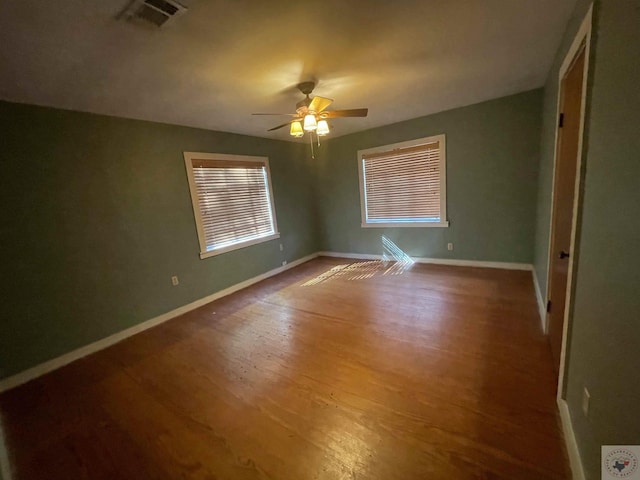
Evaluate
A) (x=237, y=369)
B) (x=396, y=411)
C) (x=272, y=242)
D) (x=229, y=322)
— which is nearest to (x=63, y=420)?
(x=237, y=369)

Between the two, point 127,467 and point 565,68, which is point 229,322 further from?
point 565,68

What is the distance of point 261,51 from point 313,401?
2445mm

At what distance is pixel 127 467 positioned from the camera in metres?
1.42

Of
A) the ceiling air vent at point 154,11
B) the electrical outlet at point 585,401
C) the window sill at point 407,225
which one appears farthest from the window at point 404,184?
the ceiling air vent at point 154,11

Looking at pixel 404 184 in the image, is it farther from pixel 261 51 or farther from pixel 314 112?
pixel 261 51

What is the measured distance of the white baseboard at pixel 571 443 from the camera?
115cm

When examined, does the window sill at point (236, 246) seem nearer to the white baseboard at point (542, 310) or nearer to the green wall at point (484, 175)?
the green wall at point (484, 175)

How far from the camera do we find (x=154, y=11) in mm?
1352

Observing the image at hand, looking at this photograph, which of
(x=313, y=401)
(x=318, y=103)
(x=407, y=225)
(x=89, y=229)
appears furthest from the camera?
(x=407, y=225)

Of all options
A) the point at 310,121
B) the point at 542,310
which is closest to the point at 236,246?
the point at 310,121

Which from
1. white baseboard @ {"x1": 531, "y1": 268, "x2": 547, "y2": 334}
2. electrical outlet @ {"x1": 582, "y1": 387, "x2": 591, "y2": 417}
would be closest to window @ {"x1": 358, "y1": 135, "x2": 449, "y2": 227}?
white baseboard @ {"x1": 531, "y1": 268, "x2": 547, "y2": 334}

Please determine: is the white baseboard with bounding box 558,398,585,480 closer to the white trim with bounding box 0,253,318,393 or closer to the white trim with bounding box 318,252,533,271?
the white trim with bounding box 318,252,533,271

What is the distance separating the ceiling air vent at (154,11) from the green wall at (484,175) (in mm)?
3561

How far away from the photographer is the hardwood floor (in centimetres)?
134
